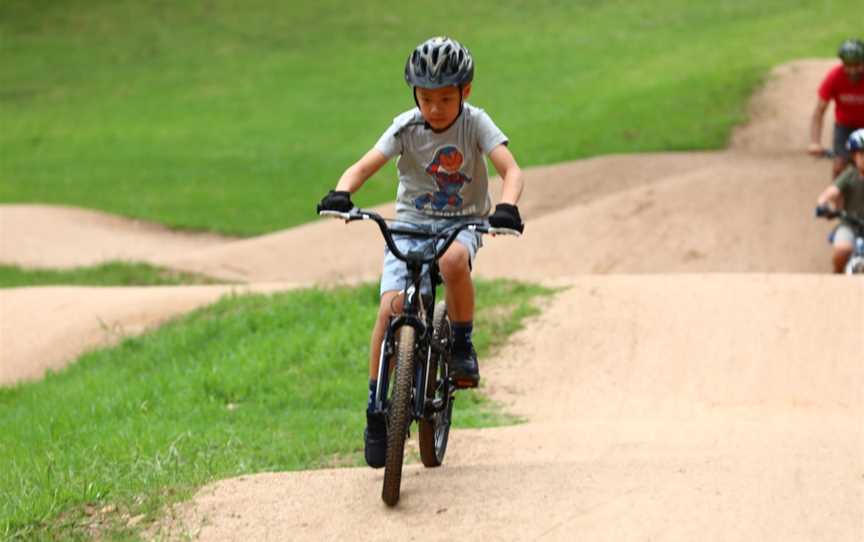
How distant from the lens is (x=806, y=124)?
74.4 feet

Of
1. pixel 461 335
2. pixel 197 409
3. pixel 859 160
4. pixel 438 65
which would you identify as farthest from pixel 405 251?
pixel 859 160

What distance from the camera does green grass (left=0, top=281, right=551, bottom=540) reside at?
19.8ft

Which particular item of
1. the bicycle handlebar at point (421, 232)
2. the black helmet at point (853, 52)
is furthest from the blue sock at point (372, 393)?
the black helmet at point (853, 52)

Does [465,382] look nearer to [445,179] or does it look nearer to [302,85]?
[445,179]

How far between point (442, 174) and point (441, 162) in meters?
0.06

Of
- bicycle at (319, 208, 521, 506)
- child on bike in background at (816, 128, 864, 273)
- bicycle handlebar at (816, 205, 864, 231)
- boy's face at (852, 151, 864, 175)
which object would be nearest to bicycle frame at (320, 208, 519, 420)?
bicycle at (319, 208, 521, 506)

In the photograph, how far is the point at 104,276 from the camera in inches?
663

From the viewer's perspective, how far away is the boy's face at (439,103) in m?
6.06

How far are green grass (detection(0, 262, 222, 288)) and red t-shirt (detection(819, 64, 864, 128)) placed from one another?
6926mm

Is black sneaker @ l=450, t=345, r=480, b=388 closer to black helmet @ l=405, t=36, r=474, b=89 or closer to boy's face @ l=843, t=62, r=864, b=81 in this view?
black helmet @ l=405, t=36, r=474, b=89

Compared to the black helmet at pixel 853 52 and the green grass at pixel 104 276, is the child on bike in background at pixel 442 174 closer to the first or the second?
the black helmet at pixel 853 52

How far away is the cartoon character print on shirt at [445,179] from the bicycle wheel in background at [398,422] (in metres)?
0.90

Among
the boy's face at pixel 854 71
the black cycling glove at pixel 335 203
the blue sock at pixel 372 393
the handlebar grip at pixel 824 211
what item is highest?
the boy's face at pixel 854 71

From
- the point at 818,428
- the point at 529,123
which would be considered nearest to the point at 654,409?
the point at 818,428
